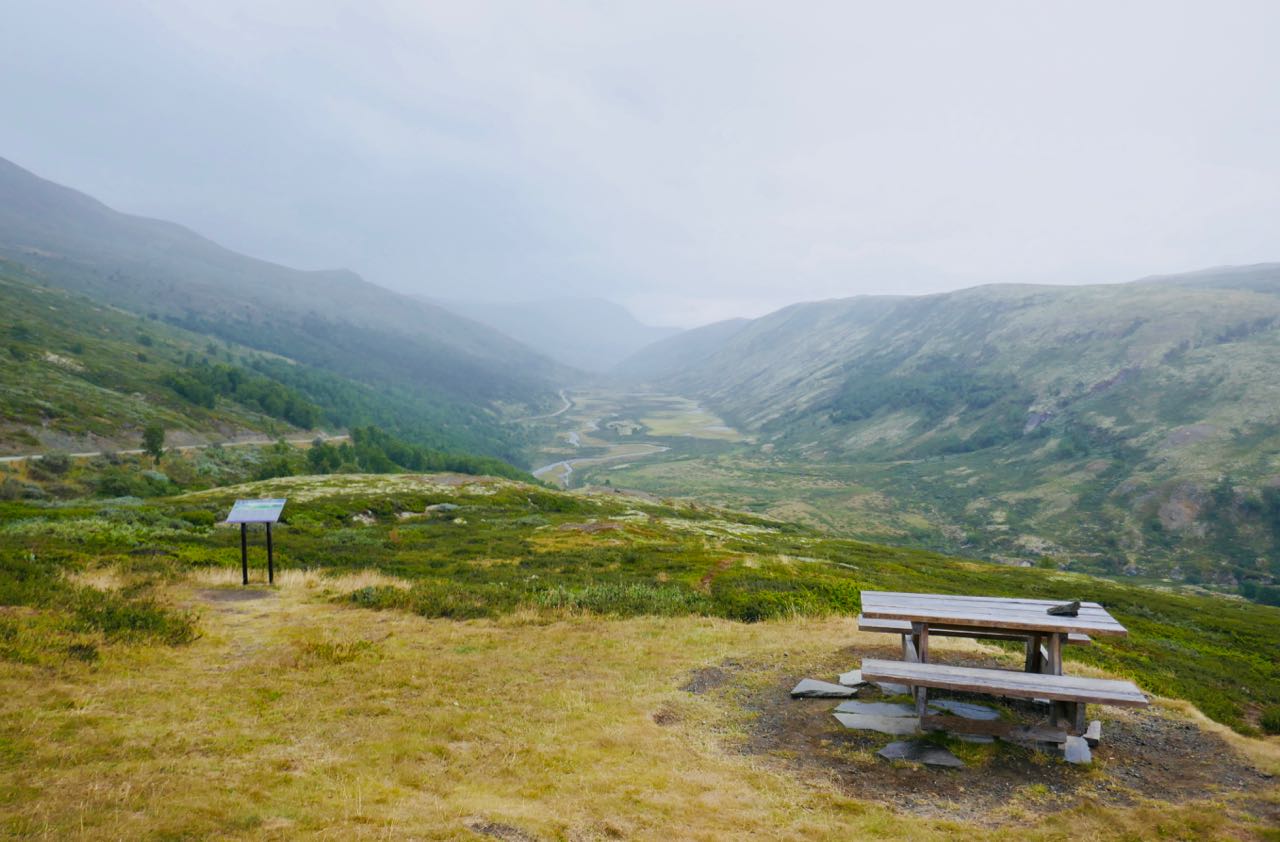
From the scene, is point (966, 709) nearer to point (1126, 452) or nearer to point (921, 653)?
point (921, 653)

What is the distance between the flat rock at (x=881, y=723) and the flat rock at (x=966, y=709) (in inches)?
35.6

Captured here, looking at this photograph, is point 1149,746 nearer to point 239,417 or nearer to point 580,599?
point 580,599

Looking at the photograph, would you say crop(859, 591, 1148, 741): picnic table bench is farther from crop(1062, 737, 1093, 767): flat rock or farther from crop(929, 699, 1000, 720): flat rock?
crop(929, 699, 1000, 720): flat rock

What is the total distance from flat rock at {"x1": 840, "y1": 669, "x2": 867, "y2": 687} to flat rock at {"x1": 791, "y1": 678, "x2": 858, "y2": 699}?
259mm

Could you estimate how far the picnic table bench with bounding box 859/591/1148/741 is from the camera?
10.5 metres

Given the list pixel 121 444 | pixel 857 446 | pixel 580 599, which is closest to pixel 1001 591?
pixel 580 599

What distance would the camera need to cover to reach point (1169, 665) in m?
19.8

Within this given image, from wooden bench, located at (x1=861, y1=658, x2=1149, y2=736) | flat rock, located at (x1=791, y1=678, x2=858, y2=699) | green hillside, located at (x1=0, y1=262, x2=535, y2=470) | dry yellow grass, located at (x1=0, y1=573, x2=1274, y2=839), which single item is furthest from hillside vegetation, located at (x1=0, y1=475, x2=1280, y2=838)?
green hillside, located at (x1=0, y1=262, x2=535, y2=470)

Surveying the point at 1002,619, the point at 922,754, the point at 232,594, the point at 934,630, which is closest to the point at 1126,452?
the point at 934,630

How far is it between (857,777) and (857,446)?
Answer: 662ft

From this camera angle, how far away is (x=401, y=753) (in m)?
9.95

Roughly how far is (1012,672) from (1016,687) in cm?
99

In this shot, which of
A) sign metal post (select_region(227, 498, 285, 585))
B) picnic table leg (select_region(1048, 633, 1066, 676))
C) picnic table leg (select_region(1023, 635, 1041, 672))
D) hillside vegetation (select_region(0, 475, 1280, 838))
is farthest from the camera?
sign metal post (select_region(227, 498, 285, 585))

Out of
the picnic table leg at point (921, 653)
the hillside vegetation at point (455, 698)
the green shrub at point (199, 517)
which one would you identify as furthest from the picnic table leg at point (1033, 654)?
the green shrub at point (199, 517)
